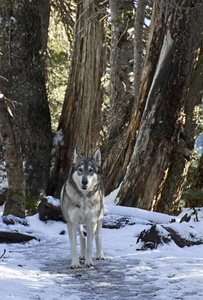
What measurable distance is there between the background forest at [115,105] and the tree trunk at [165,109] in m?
0.02

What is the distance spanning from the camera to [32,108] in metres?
13.7

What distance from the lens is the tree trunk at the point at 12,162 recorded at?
947cm

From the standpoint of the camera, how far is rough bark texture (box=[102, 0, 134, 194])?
13.0 meters

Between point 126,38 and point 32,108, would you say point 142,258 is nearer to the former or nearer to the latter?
point 32,108

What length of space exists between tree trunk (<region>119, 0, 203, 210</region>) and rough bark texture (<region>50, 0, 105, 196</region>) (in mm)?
3568

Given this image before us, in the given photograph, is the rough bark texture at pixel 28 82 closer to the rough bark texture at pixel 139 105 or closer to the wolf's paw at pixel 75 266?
the rough bark texture at pixel 139 105

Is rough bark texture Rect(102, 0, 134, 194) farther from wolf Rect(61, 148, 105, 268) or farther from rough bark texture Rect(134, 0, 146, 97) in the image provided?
wolf Rect(61, 148, 105, 268)

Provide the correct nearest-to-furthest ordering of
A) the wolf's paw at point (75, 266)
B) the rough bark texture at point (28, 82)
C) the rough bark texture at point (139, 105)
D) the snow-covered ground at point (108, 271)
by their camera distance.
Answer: the snow-covered ground at point (108, 271)
the wolf's paw at point (75, 266)
the rough bark texture at point (139, 105)
the rough bark texture at point (28, 82)

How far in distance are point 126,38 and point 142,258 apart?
10.2m

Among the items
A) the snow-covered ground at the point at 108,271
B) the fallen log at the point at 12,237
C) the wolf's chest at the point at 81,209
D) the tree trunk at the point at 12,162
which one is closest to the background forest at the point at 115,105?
the tree trunk at the point at 12,162

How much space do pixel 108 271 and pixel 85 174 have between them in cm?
138

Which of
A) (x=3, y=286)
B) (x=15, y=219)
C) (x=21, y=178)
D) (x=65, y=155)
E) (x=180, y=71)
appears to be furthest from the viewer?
(x=65, y=155)

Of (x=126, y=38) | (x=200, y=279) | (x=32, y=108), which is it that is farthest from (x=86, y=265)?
(x=126, y=38)

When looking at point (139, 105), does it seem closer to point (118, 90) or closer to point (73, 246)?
point (118, 90)
